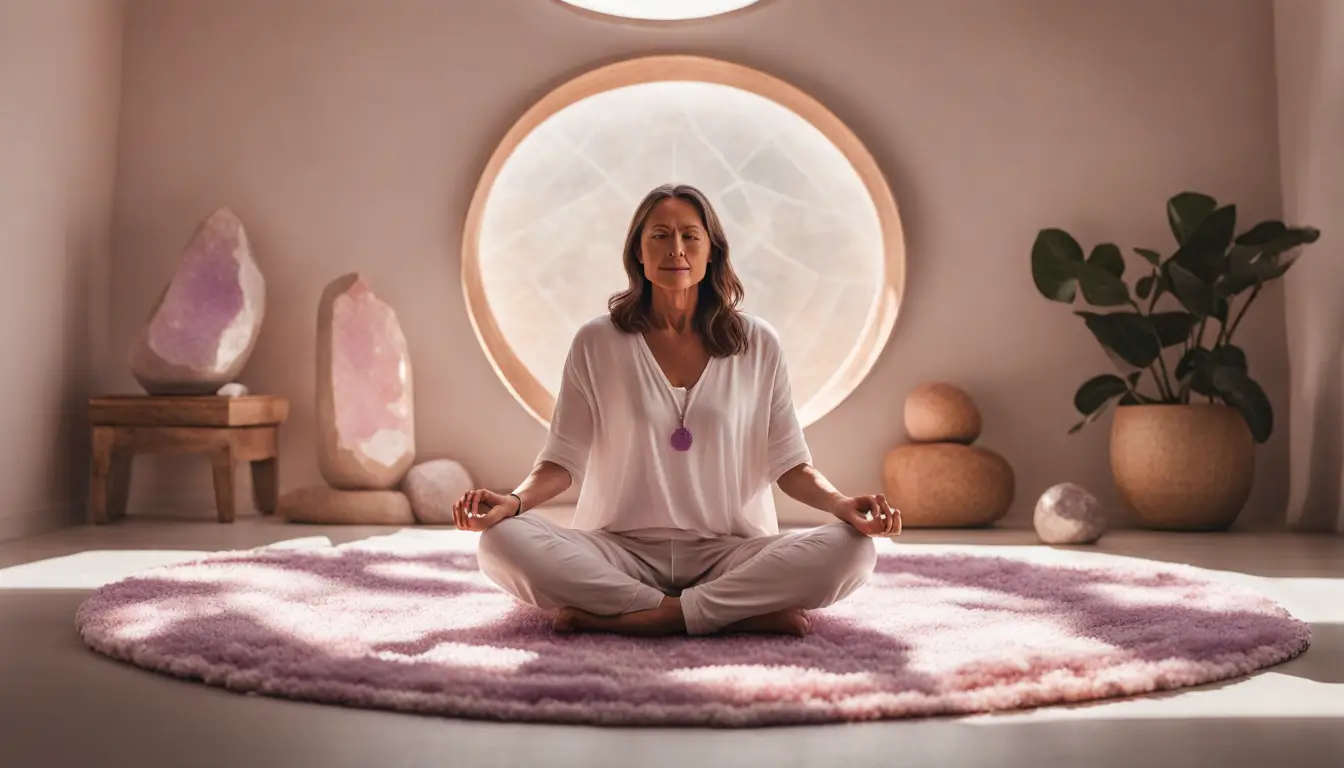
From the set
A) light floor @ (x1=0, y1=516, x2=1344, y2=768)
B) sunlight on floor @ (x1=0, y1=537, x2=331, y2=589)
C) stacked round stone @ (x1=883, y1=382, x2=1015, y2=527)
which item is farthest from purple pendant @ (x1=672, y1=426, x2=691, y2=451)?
stacked round stone @ (x1=883, y1=382, x2=1015, y2=527)

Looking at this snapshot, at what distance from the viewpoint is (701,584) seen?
2053 mm

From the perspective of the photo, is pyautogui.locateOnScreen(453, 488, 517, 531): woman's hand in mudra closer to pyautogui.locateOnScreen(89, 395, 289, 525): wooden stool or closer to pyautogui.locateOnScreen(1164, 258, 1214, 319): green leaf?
pyautogui.locateOnScreen(89, 395, 289, 525): wooden stool

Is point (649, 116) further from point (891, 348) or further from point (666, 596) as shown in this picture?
point (666, 596)

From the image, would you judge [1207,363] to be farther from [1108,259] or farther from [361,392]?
[361,392]

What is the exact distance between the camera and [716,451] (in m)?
2.17

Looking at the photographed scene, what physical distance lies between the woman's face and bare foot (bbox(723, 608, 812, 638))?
61 centimetres

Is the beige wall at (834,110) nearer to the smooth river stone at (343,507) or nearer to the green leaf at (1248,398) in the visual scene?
the smooth river stone at (343,507)

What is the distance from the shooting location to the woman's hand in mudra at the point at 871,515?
1.89m

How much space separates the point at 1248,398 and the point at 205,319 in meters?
3.38

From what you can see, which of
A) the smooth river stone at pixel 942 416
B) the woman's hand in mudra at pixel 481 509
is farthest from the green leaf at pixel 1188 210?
the woman's hand in mudra at pixel 481 509

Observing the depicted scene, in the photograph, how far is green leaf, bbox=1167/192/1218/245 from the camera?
12.8 ft

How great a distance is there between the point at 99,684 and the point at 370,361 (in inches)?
97.3

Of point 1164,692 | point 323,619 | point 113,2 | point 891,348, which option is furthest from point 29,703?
point 113,2

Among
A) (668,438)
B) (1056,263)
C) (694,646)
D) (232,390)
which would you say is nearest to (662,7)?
(1056,263)
